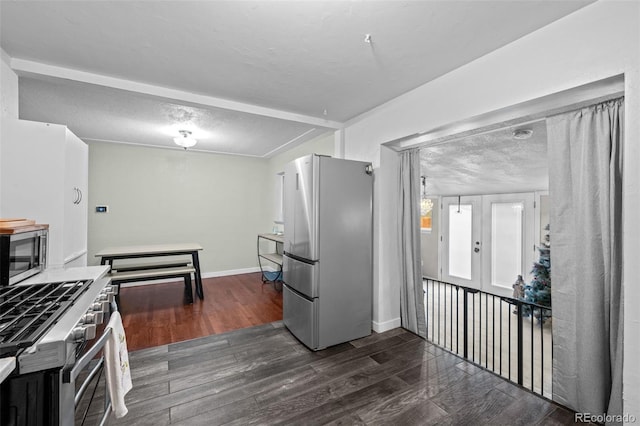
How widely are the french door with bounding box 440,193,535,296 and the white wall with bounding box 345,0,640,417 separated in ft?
13.3

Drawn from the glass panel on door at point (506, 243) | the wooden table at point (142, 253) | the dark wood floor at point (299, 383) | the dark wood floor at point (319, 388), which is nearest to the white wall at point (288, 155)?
the wooden table at point (142, 253)

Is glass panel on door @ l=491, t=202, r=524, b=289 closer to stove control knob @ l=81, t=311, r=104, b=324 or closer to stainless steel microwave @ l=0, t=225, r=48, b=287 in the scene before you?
stove control knob @ l=81, t=311, r=104, b=324

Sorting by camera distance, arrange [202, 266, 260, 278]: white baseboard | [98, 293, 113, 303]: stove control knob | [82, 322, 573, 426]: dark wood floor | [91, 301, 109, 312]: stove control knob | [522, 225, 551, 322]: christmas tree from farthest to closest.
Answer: [202, 266, 260, 278]: white baseboard < [522, 225, 551, 322]: christmas tree < [82, 322, 573, 426]: dark wood floor < [98, 293, 113, 303]: stove control knob < [91, 301, 109, 312]: stove control knob

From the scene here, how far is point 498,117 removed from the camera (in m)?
2.10

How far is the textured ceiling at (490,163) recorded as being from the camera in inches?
117

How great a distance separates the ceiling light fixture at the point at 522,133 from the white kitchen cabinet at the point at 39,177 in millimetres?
3869

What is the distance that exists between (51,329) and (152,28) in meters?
1.76

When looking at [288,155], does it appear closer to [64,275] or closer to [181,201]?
[181,201]

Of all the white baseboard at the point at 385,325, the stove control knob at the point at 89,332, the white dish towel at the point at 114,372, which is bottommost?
the white baseboard at the point at 385,325

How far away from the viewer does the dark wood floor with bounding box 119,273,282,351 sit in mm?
3029

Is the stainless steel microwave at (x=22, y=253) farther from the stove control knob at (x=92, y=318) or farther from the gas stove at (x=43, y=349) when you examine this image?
the stove control knob at (x=92, y=318)

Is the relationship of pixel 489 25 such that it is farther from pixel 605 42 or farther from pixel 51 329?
pixel 51 329

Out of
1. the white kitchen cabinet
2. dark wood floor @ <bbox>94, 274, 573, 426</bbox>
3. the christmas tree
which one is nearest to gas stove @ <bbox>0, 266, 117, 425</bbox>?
dark wood floor @ <bbox>94, 274, 573, 426</bbox>

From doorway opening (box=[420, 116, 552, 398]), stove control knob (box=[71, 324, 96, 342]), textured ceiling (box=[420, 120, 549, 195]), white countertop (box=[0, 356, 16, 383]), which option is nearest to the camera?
white countertop (box=[0, 356, 16, 383])
